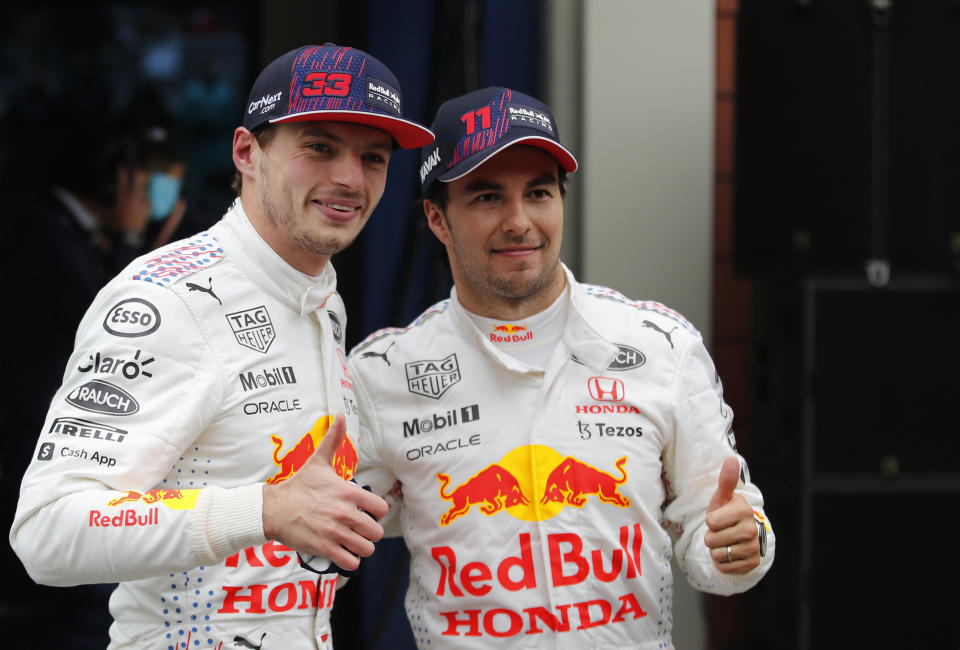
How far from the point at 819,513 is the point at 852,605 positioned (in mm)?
262

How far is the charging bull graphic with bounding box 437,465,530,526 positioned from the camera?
6.84ft

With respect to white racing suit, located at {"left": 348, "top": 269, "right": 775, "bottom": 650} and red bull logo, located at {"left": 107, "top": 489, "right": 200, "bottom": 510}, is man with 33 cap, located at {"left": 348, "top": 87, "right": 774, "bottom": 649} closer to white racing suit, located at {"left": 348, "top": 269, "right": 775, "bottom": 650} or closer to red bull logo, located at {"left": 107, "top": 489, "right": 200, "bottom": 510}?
white racing suit, located at {"left": 348, "top": 269, "right": 775, "bottom": 650}

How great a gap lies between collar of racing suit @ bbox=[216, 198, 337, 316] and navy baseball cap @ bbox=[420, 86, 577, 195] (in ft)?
1.28

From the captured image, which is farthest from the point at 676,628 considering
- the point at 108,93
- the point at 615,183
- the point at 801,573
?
the point at 108,93

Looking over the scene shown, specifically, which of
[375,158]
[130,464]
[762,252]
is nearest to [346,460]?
[130,464]

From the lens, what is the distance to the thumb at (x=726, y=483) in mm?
1890

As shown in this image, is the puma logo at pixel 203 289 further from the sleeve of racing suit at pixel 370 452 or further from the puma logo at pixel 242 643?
the puma logo at pixel 242 643

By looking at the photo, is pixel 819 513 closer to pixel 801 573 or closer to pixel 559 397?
pixel 801 573

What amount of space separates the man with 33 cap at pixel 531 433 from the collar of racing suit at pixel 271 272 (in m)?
0.32

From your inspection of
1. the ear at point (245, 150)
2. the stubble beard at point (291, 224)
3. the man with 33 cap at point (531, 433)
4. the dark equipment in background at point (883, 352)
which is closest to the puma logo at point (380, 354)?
the man with 33 cap at point (531, 433)

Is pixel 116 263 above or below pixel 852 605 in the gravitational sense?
above

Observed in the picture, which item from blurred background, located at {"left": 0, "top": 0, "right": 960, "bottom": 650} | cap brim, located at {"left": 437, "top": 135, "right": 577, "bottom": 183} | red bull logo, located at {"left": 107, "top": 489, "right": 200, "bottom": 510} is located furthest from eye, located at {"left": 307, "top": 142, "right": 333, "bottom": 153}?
blurred background, located at {"left": 0, "top": 0, "right": 960, "bottom": 650}

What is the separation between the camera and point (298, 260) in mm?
1998

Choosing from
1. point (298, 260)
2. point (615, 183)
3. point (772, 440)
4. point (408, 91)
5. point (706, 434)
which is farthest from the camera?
point (408, 91)
